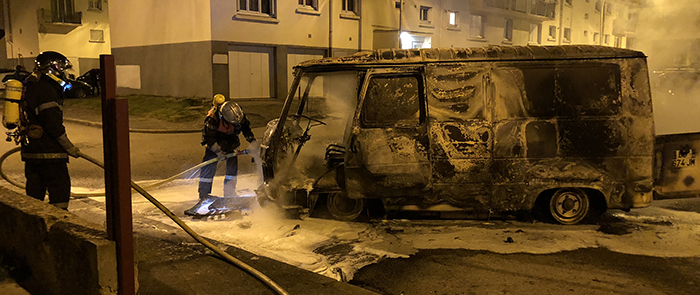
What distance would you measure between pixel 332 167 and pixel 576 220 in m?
2.85

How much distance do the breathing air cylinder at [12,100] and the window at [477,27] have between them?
26.6 m

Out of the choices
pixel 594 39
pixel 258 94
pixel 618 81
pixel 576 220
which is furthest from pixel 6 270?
pixel 594 39

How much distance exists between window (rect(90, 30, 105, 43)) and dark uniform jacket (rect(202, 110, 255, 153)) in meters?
27.9

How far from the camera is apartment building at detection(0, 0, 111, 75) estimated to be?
95.1 feet

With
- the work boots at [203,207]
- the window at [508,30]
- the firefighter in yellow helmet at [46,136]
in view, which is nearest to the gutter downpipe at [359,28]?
the window at [508,30]

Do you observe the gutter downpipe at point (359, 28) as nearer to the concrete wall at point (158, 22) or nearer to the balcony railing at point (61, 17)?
the concrete wall at point (158, 22)

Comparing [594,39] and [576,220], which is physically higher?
[594,39]

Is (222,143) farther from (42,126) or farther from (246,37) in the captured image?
(246,37)

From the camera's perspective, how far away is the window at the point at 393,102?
18.5 feet

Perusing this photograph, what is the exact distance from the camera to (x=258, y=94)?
20266mm

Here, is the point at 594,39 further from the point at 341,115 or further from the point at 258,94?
the point at 341,115

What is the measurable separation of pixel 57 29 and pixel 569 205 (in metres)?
31.3

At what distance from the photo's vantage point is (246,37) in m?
19.3

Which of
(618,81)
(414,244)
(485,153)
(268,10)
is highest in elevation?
(268,10)
